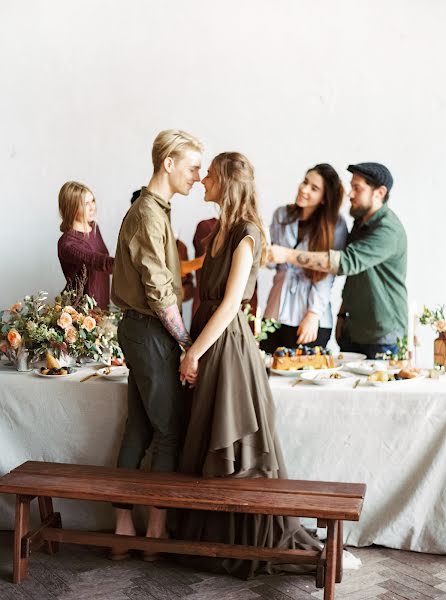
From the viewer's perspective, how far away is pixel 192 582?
303 centimetres

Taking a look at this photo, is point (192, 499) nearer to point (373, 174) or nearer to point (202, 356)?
point (202, 356)

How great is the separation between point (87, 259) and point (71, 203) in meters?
0.32

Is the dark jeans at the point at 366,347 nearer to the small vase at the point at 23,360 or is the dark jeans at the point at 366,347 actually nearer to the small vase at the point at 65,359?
the small vase at the point at 65,359

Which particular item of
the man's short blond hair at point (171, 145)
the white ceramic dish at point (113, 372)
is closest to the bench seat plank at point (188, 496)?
the white ceramic dish at point (113, 372)

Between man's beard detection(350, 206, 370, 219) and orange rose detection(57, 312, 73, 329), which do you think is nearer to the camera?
orange rose detection(57, 312, 73, 329)

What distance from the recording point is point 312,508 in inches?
106

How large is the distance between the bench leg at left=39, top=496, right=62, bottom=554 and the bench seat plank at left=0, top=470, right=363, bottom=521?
256 millimetres

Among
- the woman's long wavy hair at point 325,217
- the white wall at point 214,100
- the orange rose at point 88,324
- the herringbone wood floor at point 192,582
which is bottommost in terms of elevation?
the herringbone wood floor at point 192,582

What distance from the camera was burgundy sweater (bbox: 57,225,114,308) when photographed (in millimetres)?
4480

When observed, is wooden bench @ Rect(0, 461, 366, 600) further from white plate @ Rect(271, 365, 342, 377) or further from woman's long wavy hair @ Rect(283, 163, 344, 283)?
woman's long wavy hair @ Rect(283, 163, 344, 283)

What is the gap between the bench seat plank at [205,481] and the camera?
288 centimetres

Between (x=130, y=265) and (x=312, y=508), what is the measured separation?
3.66 feet

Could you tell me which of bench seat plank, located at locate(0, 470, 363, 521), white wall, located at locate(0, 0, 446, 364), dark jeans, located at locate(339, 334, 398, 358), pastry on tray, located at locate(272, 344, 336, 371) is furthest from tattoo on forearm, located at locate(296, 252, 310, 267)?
bench seat plank, located at locate(0, 470, 363, 521)

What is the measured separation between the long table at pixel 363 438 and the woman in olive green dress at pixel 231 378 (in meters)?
0.20
